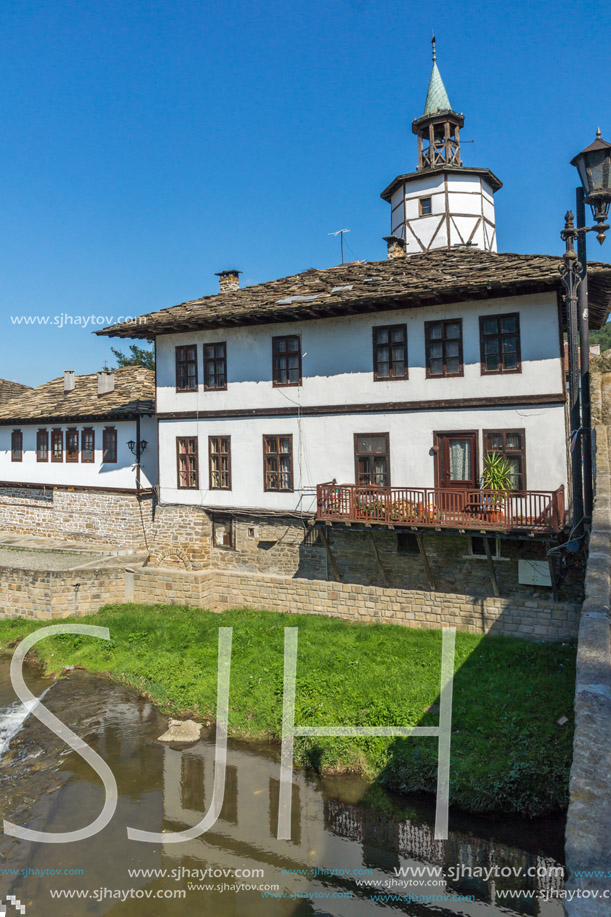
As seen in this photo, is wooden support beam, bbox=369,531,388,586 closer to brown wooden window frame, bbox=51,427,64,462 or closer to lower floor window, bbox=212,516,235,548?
lower floor window, bbox=212,516,235,548

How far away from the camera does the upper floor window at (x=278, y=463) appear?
59.6 feet

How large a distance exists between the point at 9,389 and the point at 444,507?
3130 cm

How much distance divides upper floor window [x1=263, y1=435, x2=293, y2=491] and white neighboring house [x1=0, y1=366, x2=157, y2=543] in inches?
238

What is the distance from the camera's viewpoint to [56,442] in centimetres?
2514

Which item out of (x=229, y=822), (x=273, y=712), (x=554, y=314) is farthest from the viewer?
(x=554, y=314)

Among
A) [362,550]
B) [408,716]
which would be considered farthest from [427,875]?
[362,550]

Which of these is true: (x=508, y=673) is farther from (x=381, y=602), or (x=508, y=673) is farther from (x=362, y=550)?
(x=362, y=550)

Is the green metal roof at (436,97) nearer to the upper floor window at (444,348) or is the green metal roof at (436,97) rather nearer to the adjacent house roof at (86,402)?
the upper floor window at (444,348)

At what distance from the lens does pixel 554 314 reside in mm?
14664

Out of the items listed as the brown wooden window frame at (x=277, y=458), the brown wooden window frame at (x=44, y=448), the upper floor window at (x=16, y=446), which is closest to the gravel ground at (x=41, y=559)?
the brown wooden window frame at (x=44, y=448)

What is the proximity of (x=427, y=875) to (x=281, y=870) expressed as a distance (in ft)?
7.03

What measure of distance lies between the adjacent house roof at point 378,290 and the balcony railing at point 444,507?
4872 mm

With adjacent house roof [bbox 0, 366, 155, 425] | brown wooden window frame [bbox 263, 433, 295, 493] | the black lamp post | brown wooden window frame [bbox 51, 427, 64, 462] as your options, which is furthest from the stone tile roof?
the black lamp post

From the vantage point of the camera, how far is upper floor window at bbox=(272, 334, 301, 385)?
59.5 ft
